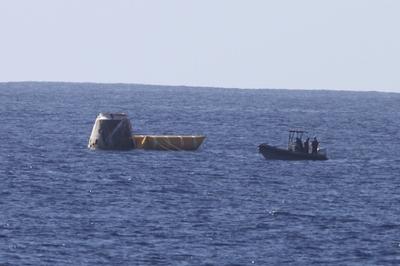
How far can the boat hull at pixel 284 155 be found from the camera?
9769cm

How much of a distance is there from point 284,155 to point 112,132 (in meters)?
12.4

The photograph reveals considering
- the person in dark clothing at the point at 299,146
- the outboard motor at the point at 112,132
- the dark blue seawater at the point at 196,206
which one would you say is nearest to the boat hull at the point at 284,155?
the person in dark clothing at the point at 299,146

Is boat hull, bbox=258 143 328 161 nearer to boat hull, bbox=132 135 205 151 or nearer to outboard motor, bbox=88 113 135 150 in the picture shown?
boat hull, bbox=132 135 205 151

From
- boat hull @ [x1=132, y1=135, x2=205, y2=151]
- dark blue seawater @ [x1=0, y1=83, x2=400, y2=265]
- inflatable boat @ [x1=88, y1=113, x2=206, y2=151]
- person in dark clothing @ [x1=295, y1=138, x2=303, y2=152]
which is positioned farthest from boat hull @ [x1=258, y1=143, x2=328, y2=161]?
inflatable boat @ [x1=88, y1=113, x2=206, y2=151]

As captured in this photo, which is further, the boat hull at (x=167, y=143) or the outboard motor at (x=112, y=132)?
the boat hull at (x=167, y=143)

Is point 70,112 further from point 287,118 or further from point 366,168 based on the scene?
point 366,168

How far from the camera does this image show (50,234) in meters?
60.8

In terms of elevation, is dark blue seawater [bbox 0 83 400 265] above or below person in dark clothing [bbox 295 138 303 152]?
below

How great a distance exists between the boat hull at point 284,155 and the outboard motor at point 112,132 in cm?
987

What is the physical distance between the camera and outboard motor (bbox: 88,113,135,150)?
4006 inches

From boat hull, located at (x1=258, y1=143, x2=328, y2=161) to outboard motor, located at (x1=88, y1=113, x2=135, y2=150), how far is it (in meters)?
9.87

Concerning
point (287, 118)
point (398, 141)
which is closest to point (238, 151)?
point (398, 141)

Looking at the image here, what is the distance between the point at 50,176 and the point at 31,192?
9577 millimetres

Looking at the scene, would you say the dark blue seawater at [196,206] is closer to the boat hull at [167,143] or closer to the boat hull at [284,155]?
the boat hull at [284,155]
